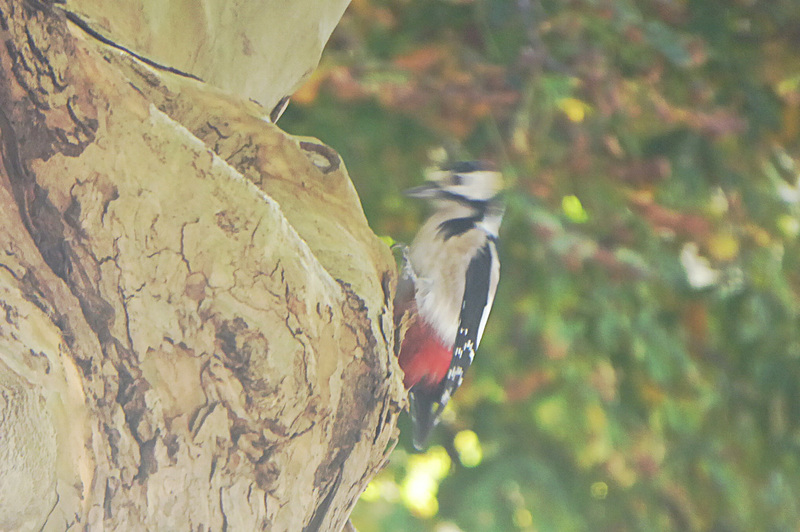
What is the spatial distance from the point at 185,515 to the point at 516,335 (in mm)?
1595

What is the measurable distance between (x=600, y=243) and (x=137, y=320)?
1.65 metres

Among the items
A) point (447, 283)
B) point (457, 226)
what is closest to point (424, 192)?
point (457, 226)

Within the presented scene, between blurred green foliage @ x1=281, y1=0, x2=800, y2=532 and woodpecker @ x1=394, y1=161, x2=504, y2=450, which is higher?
woodpecker @ x1=394, y1=161, x2=504, y2=450

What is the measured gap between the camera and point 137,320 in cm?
72

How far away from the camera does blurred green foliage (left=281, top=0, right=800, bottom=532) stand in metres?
2.02

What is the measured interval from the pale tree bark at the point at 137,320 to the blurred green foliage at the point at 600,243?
113 centimetres

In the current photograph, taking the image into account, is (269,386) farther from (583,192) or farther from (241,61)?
(583,192)

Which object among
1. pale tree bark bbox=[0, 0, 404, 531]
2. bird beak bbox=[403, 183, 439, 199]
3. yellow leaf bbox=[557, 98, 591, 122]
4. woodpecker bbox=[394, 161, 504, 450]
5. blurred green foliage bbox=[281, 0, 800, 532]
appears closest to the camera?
pale tree bark bbox=[0, 0, 404, 531]

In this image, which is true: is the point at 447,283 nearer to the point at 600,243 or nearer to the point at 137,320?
the point at 137,320

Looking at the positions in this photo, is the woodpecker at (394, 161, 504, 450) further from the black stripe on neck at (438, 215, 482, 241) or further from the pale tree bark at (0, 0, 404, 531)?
the pale tree bark at (0, 0, 404, 531)

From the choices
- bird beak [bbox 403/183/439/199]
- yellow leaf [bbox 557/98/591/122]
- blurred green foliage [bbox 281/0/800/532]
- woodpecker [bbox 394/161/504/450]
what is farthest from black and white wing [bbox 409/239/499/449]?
yellow leaf [bbox 557/98/591/122]

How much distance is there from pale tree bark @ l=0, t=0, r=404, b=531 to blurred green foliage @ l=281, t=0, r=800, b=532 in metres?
1.13

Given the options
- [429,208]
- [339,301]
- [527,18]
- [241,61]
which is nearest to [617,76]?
[527,18]

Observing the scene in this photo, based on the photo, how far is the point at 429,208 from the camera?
2.08 metres
